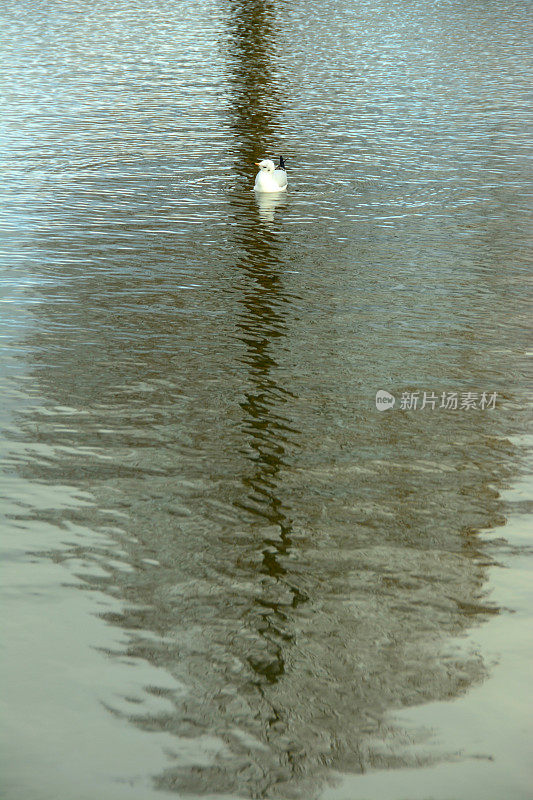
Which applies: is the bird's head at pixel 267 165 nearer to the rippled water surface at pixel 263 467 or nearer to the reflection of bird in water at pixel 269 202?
the reflection of bird in water at pixel 269 202

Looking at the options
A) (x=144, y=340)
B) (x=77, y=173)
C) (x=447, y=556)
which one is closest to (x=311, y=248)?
(x=144, y=340)

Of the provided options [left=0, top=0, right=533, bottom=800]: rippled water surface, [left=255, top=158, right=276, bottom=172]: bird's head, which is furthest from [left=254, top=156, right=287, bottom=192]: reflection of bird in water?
[left=0, top=0, right=533, bottom=800]: rippled water surface

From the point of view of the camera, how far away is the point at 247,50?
24.8m

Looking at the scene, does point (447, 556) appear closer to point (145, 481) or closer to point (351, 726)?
point (351, 726)

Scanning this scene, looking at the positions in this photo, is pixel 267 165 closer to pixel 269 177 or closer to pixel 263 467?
pixel 269 177

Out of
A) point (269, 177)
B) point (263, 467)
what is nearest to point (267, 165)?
point (269, 177)

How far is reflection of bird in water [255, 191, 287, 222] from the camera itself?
44.1 ft

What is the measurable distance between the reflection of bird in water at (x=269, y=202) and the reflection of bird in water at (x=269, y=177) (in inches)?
2.8

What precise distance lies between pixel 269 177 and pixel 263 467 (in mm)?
7471

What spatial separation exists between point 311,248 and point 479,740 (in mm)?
8008

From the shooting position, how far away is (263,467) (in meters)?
7.45

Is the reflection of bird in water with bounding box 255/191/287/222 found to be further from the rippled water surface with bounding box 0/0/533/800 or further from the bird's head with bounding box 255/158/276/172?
the bird's head with bounding box 255/158/276/172

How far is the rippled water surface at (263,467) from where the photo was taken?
16.5 feet

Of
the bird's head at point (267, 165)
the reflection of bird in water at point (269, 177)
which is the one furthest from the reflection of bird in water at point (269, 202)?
the bird's head at point (267, 165)
